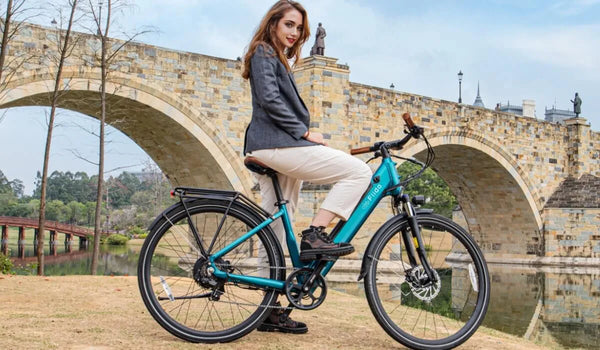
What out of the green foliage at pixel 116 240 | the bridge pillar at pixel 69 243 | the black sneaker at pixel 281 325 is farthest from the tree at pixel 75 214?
the black sneaker at pixel 281 325

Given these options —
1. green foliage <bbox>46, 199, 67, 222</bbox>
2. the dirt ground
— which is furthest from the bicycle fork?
green foliage <bbox>46, 199, 67, 222</bbox>

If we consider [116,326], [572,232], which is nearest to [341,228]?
[116,326]

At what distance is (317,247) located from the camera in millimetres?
3256

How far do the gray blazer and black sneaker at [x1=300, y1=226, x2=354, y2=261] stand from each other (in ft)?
1.36

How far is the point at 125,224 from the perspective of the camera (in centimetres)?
4175

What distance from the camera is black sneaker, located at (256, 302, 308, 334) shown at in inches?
139

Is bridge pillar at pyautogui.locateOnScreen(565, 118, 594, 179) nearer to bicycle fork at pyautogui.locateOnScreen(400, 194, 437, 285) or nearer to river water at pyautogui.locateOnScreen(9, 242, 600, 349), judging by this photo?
river water at pyautogui.locateOnScreen(9, 242, 600, 349)

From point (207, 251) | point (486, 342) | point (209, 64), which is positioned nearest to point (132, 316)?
point (207, 251)

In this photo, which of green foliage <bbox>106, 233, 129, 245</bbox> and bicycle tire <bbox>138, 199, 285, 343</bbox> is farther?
green foliage <bbox>106, 233, 129, 245</bbox>

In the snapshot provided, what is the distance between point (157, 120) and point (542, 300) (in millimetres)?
8205

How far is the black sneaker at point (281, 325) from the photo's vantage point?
3523mm

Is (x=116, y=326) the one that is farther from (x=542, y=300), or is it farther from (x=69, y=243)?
(x=69, y=243)

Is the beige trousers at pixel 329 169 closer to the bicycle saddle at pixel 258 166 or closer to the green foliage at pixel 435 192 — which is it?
the bicycle saddle at pixel 258 166

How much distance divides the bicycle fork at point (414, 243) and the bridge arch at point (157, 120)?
387 inches
